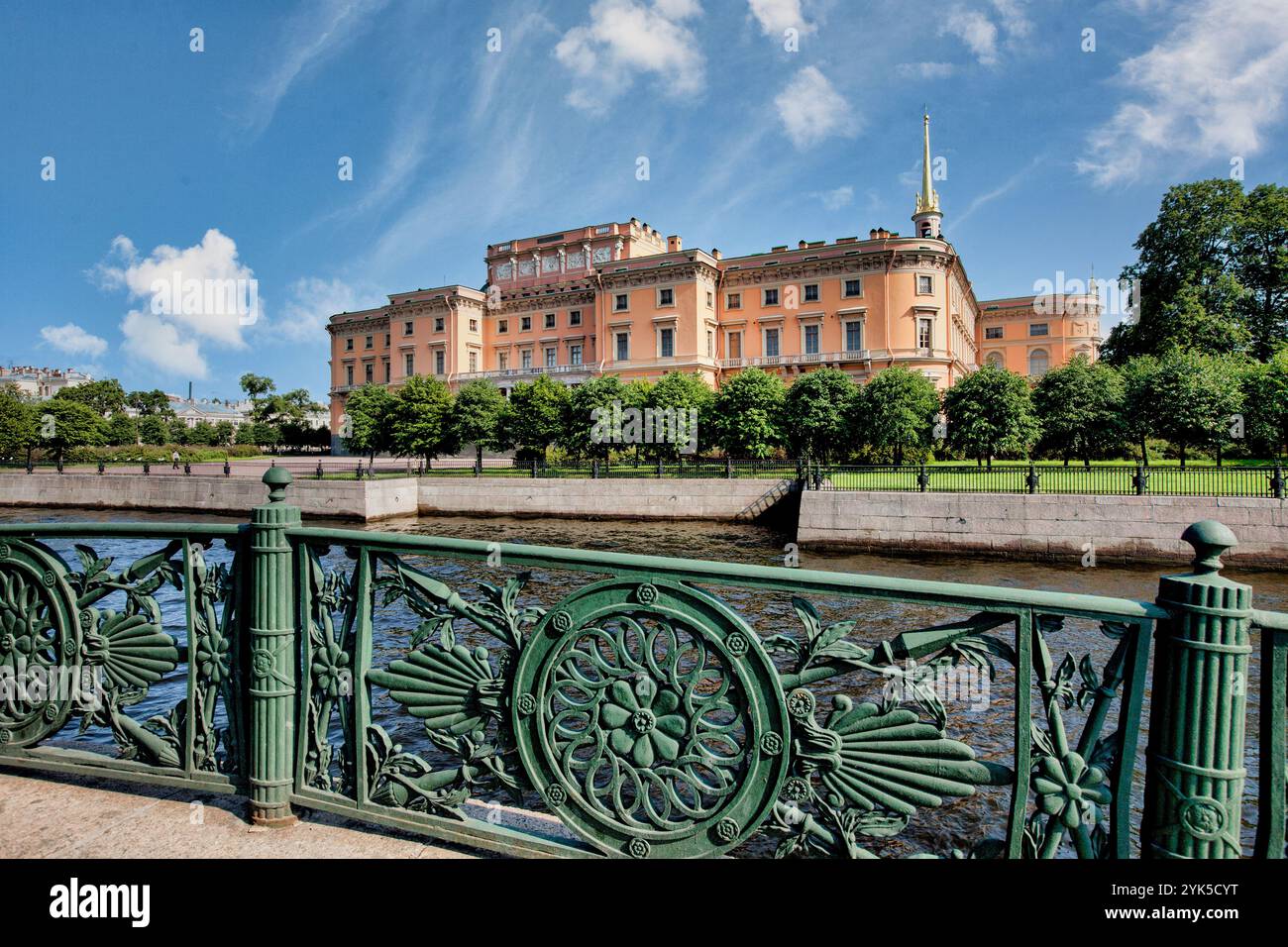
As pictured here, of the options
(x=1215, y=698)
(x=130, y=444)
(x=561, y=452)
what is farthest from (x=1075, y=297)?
(x=130, y=444)

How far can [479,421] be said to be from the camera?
119 ft

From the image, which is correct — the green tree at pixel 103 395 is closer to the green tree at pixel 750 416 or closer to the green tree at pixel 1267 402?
the green tree at pixel 750 416

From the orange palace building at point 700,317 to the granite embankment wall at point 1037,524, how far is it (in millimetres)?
29330

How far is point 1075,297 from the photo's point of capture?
63438 millimetres

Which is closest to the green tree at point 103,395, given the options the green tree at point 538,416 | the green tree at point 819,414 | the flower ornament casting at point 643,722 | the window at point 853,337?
the green tree at point 538,416

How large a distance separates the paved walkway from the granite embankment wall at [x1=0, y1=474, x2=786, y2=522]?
21.4m

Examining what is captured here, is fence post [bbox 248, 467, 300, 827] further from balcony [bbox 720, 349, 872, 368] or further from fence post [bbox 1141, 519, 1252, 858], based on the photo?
balcony [bbox 720, 349, 872, 368]

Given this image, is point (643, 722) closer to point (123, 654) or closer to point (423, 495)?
point (123, 654)

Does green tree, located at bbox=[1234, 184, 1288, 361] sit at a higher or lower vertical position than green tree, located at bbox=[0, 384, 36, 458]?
higher

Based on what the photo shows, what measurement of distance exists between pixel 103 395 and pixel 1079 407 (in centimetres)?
9440

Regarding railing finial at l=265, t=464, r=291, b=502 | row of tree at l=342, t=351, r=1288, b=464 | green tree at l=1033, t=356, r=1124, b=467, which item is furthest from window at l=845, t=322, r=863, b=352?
railing finial at l=265, t=464, r=291, b=502

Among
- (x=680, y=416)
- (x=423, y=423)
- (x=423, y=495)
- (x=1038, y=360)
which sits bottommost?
(x=423, y=495)

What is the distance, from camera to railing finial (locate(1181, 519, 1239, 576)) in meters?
1.51

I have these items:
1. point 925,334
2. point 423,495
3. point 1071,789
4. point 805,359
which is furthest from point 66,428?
point 1071,789
